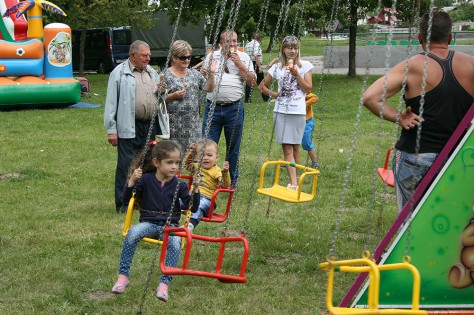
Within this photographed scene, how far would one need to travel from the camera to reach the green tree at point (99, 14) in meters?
28.9

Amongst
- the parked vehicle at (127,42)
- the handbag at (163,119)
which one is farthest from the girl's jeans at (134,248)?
the parked vehicle at (127,42)

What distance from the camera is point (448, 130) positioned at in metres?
4.96

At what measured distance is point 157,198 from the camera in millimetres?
5508

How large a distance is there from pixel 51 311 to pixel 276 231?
2.64 m

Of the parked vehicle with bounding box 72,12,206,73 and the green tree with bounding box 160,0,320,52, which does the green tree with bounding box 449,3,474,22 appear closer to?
the green tree with bounding box 160,0,320,52

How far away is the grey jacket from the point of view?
7848 mm

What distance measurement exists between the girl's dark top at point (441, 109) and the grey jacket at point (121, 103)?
350cm

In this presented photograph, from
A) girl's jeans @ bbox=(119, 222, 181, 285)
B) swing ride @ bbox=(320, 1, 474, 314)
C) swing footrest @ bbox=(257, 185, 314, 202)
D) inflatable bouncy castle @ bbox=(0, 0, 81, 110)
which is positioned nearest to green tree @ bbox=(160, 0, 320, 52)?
inflatable bouncy castle @ bbox=(0, 0, 81, 110)

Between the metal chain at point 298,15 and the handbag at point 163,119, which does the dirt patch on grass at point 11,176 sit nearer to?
the handbag at point 163,119

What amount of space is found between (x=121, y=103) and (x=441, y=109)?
148 inches

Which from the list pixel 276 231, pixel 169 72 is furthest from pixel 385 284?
pixel 169 72

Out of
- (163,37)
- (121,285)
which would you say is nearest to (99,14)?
(163,37)

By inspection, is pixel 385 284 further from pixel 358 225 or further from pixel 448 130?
pixel 358 225

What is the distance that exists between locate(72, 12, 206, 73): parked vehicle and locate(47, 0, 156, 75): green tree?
409cm
